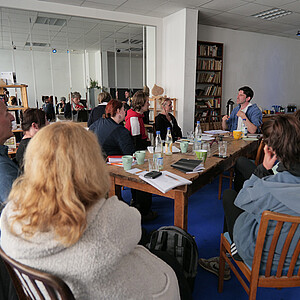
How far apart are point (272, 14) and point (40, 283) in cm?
657

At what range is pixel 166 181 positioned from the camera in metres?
1.83

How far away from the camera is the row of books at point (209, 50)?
19.9 feet

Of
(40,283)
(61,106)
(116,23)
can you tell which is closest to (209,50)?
(116,23)

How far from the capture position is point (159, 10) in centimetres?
522

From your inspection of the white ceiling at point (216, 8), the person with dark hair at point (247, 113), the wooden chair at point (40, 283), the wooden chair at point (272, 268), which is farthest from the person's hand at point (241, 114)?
the wooden chair at point (40, 283)

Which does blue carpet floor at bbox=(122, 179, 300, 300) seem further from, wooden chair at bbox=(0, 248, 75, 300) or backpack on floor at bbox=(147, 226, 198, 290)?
wooden chair at bbox=(0, 248, 75, 300)

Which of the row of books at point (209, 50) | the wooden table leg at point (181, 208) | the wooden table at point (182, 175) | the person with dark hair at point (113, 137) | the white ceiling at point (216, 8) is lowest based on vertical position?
the wooden table leg at point (181, 208)

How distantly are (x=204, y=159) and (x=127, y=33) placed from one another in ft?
15.5

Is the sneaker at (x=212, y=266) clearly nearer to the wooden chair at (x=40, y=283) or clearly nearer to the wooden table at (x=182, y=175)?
the wooden table at (x=182, y=175)

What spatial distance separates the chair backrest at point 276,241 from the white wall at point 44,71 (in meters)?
5.19

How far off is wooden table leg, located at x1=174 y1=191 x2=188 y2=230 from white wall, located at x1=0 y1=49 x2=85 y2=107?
4540 mm

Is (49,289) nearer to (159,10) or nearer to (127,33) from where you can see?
(159,10)

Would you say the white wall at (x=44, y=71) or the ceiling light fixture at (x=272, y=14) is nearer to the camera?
the white wall at (x=44, y=71)

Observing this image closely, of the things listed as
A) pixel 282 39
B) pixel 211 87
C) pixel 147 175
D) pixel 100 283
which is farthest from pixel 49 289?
pixel 282 39
